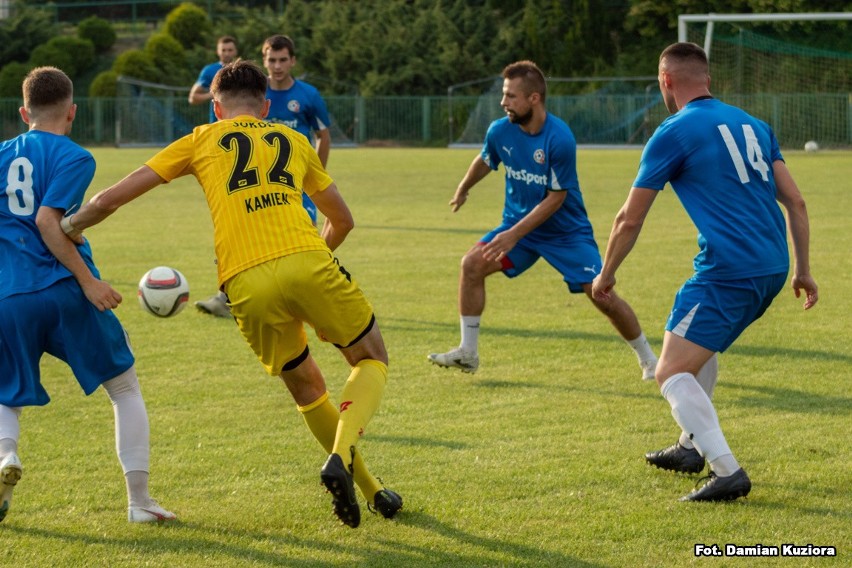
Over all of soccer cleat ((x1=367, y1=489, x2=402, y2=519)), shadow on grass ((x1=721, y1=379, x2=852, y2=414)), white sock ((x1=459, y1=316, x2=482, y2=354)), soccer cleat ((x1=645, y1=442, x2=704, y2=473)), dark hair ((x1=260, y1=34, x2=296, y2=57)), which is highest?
dark hair ((x1=260, y1=34, x2=296, y2=57))

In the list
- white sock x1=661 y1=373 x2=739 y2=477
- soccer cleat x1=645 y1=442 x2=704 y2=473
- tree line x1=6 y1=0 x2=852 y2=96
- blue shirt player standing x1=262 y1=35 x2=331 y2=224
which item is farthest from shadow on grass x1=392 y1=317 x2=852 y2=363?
tree line x1=6 y1=0 x2=852 y2=96

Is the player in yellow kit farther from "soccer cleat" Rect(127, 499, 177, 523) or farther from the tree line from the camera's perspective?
the tree line

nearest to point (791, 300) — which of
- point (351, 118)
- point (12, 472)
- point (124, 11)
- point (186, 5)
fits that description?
point (12, 472)

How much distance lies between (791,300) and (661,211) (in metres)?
8.03

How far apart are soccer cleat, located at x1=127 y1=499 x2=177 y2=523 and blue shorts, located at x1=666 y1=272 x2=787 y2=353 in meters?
2.25

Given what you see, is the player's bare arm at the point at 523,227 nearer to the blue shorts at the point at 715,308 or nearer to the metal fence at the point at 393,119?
the blue shorts at the point at 715,308

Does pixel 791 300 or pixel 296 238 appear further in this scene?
pixel 791 300

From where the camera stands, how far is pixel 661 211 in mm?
18016

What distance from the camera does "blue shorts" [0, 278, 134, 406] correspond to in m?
4.48

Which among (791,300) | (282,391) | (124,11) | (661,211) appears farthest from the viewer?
(124,11)

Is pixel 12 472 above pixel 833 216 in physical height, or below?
above

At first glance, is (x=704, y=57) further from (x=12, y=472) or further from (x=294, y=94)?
(x=294, y=94)

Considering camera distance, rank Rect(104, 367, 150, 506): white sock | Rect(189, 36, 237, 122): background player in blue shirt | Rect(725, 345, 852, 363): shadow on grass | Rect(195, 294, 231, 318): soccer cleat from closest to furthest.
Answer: Rect(104, 367, 150, 506): white sock
Rect(725, 345, 852, 363): shadow on grass
Rect(195, 294, 231, 318): soccer cleat
Rect(189, 36, 237, 122): background player in blue shirt

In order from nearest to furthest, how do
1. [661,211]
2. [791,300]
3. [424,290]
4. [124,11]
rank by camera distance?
[791,300] → [424,290] → [661,211] → [124,11]
